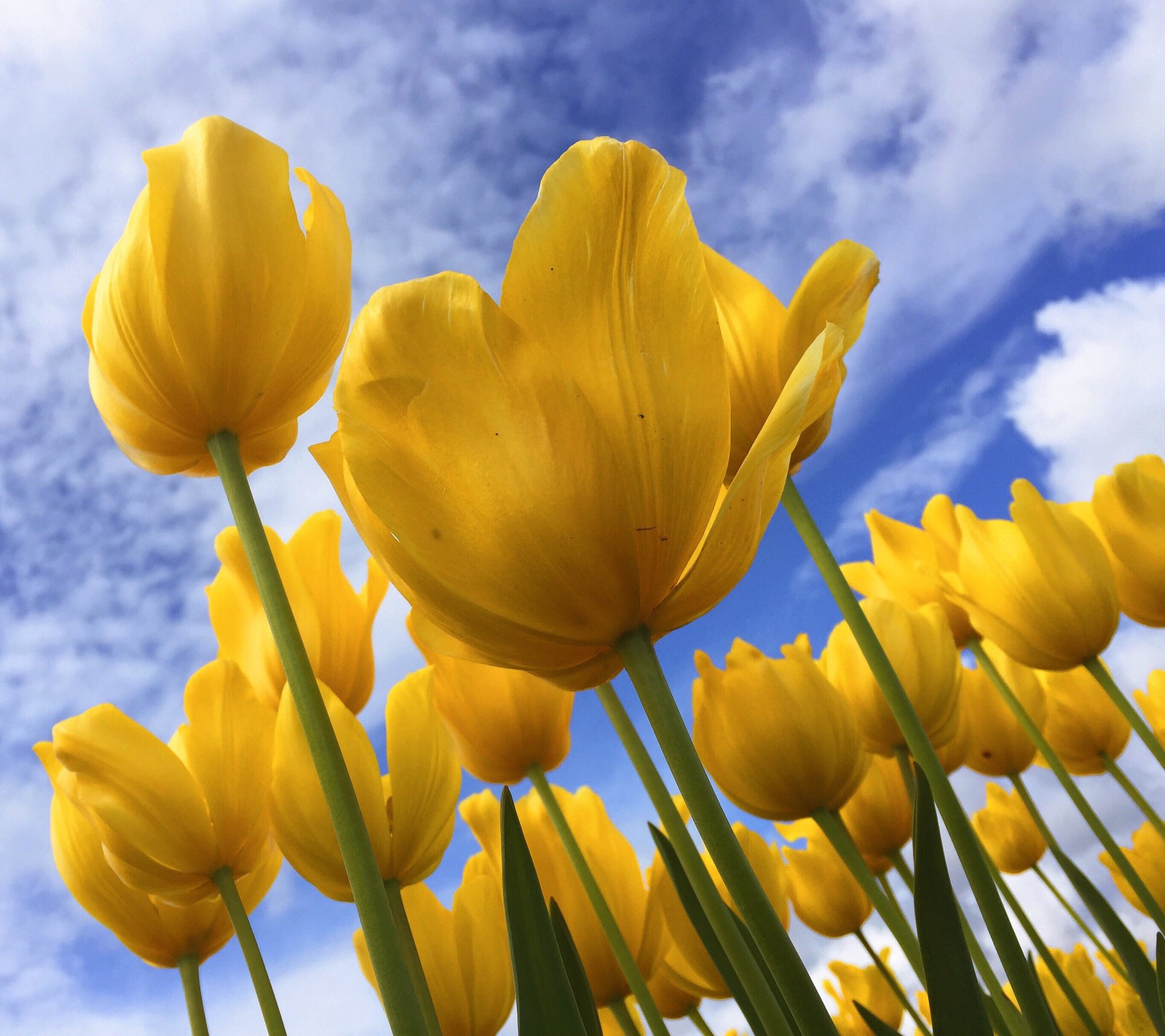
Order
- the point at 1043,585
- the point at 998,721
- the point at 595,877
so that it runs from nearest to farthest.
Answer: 1. the point at 595,877
2. the point at 1043,585
3. the point at 998,721

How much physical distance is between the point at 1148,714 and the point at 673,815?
137 centimetres

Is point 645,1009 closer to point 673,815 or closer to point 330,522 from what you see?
point 673,815

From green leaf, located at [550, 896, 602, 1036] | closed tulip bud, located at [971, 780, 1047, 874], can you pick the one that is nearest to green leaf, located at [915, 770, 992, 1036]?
green leaf, located at [550, 896, 602, 1036]

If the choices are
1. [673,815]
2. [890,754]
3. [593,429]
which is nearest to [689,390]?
[593,429]

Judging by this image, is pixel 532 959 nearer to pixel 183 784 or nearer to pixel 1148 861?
pixel 183 784

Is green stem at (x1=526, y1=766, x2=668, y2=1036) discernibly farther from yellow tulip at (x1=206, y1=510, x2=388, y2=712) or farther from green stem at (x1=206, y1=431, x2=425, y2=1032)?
green stem at (x1=206, y1=431, x2=425, y2=1032)

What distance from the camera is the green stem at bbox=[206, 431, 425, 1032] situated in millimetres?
344

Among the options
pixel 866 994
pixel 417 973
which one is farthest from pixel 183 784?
pixel 866 994

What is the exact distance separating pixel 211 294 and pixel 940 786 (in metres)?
0.48

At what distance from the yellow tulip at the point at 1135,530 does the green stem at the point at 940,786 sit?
0.67 m

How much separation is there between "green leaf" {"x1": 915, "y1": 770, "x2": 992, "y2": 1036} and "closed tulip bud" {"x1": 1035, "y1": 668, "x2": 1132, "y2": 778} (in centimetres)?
119

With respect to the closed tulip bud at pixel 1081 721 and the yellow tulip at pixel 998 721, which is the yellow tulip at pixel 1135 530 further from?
the closed tulip bud at pixel 1081 721

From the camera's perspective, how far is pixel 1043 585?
1.00m

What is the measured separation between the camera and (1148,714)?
5.03 feet
